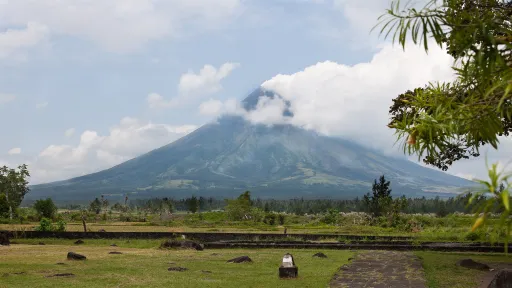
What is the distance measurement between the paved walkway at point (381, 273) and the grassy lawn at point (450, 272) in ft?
1.08

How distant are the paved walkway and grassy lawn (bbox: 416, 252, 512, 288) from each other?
33cm

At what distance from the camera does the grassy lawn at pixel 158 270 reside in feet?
43.6

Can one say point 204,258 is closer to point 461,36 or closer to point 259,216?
point 461,36

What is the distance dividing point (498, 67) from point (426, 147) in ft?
6.20

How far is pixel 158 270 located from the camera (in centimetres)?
1577

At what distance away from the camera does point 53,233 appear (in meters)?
30.3

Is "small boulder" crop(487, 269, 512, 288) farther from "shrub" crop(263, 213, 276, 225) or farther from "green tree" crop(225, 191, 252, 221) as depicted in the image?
"green tree" crop(225, 191, 252, 221)

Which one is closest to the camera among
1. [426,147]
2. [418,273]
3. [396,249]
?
[426,147]

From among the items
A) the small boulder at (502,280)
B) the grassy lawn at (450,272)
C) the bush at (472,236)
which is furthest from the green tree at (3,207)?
the small boulder at (502,280)

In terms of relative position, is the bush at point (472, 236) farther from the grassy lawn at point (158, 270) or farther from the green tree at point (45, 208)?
the green tree at point (45, 208)

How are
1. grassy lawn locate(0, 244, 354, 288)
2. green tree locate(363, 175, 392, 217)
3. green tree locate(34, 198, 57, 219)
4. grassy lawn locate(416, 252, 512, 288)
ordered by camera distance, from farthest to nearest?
green tree locate(34, 198, 57, 219)
green tree locate(363, 175, 392, 217)
grassy lawn locate(416, 252, 512, 288)
grassy lawn locate(0, 244, 354, 288)

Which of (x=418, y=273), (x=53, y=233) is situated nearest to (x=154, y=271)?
(x=418, y=273)

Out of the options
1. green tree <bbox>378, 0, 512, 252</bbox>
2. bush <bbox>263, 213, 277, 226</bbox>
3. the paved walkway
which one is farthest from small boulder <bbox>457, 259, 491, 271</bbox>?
bush <bbox>263, 213, 277, 226</bbox>

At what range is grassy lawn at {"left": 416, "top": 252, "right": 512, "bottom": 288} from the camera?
1343cm
